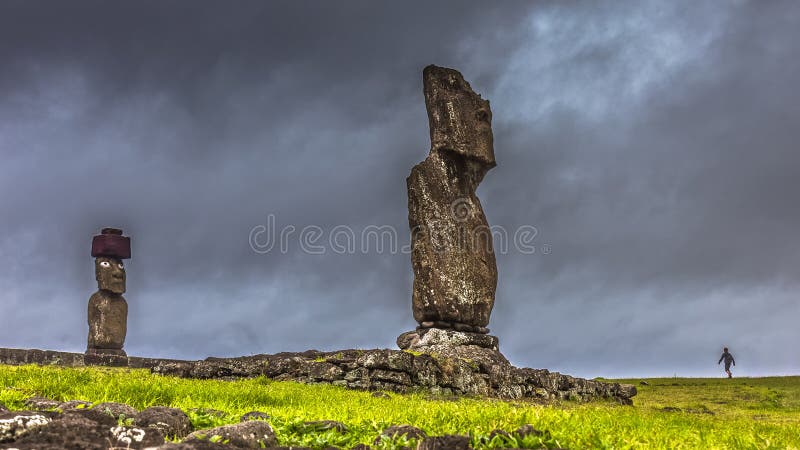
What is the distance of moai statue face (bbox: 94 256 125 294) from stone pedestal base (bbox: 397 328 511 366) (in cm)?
1560

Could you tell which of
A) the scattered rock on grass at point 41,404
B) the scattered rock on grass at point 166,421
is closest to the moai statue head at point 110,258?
the scattered rock on grass at point 41,404

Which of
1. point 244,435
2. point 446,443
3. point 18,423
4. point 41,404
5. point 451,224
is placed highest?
point 451,224

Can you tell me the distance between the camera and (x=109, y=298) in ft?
94.9

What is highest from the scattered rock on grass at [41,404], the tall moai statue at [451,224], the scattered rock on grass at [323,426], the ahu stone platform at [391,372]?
the tall moai statue at [451,224]

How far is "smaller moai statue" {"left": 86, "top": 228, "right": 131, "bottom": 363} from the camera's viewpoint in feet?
92.9

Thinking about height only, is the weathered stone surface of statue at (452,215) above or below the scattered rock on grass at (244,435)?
above

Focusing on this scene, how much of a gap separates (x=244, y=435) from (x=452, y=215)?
43.8ft

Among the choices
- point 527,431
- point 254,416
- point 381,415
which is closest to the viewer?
point 527,431

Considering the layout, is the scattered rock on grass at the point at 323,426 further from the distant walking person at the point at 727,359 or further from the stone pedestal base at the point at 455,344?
the distant walking person at the point at 727,359

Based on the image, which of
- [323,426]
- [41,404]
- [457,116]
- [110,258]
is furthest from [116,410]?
[110,258]

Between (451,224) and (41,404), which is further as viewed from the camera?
(451,224)

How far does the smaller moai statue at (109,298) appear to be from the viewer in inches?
1115

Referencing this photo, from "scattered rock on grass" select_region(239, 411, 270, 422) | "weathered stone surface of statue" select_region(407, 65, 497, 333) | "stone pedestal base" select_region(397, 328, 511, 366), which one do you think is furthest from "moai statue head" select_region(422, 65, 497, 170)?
"scattered rock on grass" select_region(239, 411, 270, 422)

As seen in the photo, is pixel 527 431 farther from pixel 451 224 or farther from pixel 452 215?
pixel 452 215
